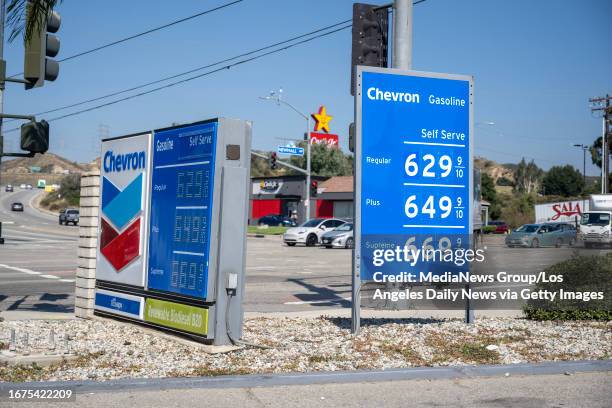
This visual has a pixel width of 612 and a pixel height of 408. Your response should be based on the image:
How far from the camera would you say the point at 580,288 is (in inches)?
380

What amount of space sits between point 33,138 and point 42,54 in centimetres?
102

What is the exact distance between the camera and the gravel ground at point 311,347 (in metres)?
6.86

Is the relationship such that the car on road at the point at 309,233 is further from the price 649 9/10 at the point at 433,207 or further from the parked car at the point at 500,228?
the parked car at the point at 500,228

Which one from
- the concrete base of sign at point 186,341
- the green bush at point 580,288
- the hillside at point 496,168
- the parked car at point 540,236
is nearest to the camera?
the concrete base of sign at point 186,341

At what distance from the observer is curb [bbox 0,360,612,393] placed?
20.2 feet

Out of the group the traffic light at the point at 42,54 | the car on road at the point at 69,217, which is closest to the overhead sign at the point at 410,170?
the traffic light at the point at 42,54

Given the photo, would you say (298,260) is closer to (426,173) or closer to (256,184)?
(426,173)

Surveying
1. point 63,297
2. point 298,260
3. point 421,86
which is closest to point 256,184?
point 298,260

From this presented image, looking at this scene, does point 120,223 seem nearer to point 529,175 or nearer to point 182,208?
point 182,208

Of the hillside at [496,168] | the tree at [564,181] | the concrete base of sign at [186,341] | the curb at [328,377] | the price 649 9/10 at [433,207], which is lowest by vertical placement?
the curb at [328,377]

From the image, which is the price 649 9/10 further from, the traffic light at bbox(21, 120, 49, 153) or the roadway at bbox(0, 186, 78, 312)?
the roadway at bbox(0, 186, 78, 312)

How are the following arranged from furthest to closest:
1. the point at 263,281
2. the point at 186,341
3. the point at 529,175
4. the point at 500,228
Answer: the point at 529,175
the point at 500,228
the point at 263,281
the point at 186,341

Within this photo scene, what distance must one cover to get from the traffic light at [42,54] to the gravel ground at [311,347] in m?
3.15

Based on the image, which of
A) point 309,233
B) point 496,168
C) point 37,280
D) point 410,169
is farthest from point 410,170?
point 496,168
